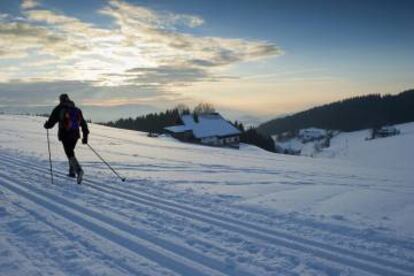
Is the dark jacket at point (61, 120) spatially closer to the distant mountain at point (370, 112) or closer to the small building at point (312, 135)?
the distant mountain at point (370, 112)

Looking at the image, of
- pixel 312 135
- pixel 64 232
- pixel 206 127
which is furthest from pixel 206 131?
pixel 312 135

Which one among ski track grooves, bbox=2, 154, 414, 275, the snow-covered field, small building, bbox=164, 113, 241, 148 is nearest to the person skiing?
the snow-covered field

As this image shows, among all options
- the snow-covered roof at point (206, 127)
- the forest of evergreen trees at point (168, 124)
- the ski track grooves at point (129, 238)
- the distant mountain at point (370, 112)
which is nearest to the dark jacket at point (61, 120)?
the ski track grooves at point (129, 238)

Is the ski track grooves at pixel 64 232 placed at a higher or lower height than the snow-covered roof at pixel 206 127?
lower

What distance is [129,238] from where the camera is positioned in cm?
610

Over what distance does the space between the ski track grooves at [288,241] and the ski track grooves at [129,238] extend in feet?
4.01

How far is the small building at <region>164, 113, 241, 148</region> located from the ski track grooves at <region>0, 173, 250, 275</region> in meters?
64.9

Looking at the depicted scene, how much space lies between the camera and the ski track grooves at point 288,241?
5.18 metres

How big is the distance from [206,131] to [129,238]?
229 feet

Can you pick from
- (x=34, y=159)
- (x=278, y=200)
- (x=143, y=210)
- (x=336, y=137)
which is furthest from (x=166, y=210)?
(x=336, y=137)

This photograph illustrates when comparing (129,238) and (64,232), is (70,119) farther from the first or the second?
(129,238)

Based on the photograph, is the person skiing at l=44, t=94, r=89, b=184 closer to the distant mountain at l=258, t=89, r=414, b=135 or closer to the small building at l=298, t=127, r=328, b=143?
the distant mountain at l=258, t=89, r=414, b=135

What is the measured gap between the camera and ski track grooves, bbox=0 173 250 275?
16.7ft

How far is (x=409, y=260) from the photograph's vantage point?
538 cm
